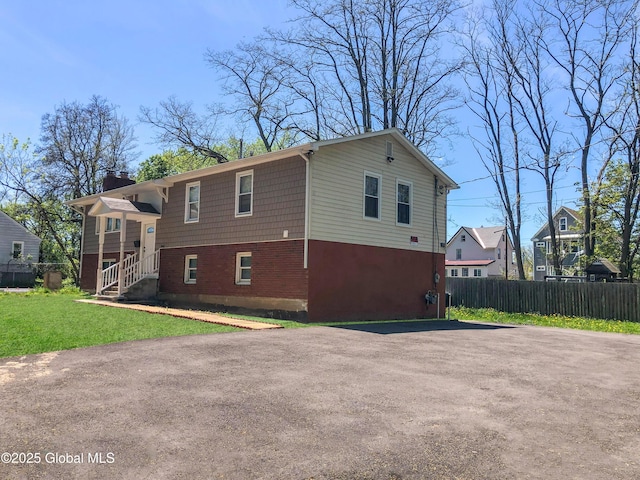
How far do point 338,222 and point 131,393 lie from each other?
9647 millimetres

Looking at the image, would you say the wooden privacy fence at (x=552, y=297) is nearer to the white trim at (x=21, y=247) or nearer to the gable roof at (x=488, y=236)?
the white trim at (x=21, y=247)

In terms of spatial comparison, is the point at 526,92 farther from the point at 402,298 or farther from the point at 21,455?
the point at 21,455

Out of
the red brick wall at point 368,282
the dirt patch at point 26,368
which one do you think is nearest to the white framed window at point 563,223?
the red brick wall at point 368,282

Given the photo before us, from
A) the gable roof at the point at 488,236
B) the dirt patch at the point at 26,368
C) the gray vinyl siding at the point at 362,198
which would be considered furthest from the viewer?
the gable roof at the point at 488,236

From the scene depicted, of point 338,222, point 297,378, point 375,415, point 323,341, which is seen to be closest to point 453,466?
point 375,415

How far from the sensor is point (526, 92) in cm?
2938

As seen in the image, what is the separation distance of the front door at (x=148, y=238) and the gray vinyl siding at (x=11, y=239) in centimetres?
2247

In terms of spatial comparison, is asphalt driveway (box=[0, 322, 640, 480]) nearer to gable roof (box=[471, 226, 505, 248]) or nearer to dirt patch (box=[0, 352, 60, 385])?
dirt patch (box=[0, 352, 60, 385])

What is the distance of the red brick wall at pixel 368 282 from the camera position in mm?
13789

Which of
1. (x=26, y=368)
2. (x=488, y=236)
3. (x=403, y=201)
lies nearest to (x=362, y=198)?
(x=403, y=201)

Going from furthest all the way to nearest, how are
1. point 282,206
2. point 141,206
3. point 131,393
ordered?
1. point 141,206
2. point 282,206
3. point 131,393

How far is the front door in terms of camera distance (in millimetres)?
19219

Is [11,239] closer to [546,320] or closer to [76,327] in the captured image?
[76,327]

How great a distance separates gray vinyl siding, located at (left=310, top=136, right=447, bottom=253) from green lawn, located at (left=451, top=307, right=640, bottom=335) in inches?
160
